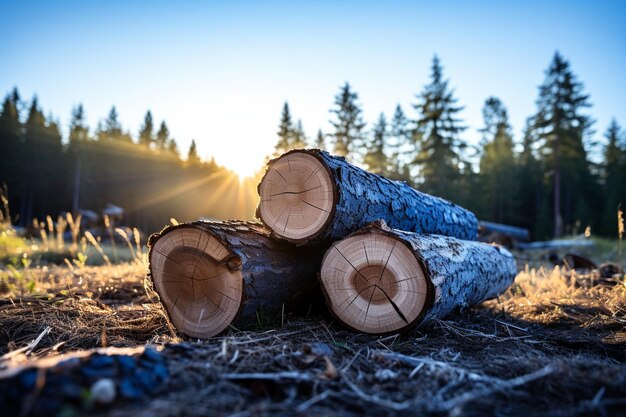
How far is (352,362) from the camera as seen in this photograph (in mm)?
2051

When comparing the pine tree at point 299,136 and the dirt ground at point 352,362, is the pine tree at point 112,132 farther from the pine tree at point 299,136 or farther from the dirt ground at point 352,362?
the dirt ground at point 352,362

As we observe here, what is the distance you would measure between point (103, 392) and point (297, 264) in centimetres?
202

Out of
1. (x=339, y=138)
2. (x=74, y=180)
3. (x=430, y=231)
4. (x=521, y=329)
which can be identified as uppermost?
(x=339, y=138)

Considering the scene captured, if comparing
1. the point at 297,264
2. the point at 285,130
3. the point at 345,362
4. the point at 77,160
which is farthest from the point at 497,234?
the point at 77,160

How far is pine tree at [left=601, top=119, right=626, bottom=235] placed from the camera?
26.4 m

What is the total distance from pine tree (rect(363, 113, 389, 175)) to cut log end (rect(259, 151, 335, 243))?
89.0 ft

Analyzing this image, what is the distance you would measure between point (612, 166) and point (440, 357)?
124ft

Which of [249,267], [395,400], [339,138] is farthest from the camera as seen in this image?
[339,138]

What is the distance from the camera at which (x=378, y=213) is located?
326cm

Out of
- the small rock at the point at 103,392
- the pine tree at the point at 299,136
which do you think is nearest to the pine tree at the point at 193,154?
the pine tree at the point at 299,136

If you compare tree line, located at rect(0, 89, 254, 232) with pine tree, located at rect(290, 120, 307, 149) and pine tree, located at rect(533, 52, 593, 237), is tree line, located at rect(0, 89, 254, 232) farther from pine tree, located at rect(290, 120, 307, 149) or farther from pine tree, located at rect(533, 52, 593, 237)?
pine tree, located at rect(533, 52, 593, 237)

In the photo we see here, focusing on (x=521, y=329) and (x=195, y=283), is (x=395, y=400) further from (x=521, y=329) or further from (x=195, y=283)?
(x=521, y=329)

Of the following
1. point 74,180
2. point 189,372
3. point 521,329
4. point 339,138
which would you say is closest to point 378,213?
point 521,329

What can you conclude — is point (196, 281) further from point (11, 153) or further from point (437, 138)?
point (11, 153)
